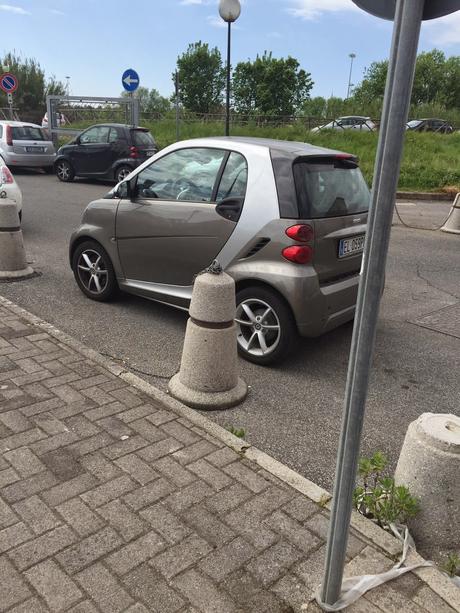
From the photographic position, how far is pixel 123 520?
2.54 metres

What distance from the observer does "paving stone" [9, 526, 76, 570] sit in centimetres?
228

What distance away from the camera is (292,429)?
3.54 meters

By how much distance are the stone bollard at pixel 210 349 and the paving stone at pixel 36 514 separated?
4.22 feet

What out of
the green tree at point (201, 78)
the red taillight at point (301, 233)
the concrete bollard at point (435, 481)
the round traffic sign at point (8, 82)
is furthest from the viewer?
the green tree at point (201, 78)

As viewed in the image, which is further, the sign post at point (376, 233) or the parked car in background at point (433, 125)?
the parked car in background at point (433, 125)

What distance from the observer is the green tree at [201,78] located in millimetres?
69750

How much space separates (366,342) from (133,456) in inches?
68.3

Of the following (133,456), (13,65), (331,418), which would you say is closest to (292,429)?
(331,418)

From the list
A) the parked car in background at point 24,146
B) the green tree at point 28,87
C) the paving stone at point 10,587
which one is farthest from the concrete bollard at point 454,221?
the green tree at point 28,87

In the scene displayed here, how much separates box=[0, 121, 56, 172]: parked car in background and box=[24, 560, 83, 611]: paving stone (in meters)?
16.5

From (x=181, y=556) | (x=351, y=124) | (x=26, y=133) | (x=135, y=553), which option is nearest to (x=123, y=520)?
(x=135, y=553)

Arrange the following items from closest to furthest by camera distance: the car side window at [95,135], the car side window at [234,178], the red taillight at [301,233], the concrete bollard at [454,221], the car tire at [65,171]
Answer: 1. the red taillight at [301,233]
2. the car side window at [234,178]
3. the concrete bollard at [454,221]
4. the car side window at [95,135]
5. the car tire at [65,171]

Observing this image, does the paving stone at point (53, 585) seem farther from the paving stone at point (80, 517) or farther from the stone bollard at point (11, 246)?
the stone bollard at point (11, 246)

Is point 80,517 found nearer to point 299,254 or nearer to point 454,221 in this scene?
point 299,254
